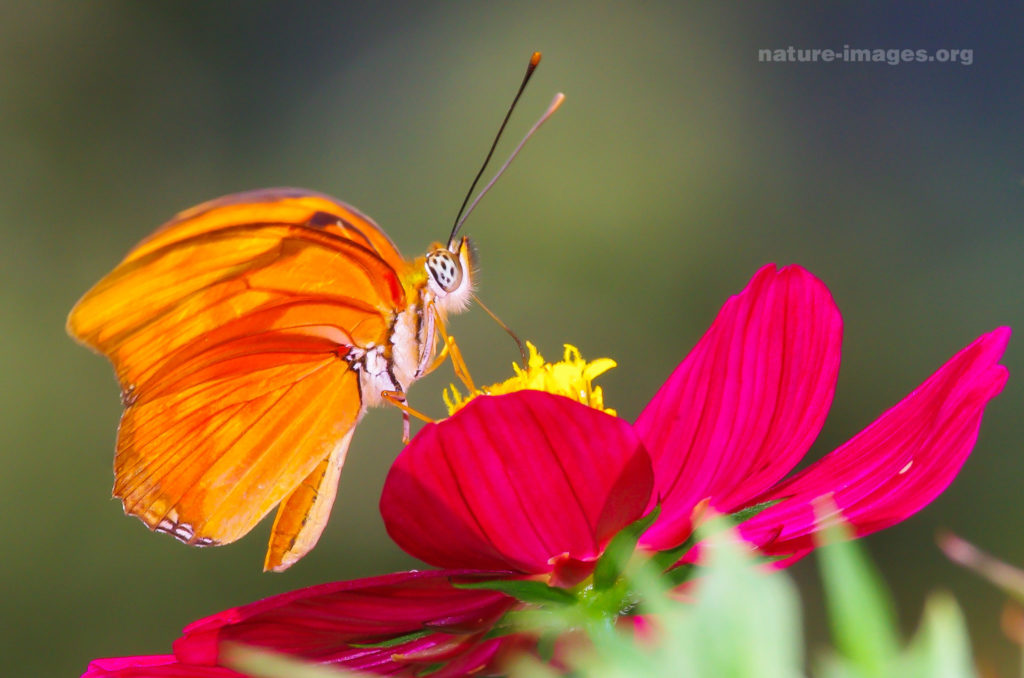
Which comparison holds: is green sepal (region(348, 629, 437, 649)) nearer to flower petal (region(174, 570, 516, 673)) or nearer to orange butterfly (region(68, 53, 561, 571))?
flower petal (region(174, 570, 516, 673))

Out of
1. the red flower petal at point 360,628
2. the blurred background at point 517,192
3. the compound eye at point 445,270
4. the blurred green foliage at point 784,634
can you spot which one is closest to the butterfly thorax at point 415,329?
the compound eye at point 445,270

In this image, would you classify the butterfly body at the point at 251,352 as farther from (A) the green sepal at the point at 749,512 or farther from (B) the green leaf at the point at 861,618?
(B) the green leaf at the point at 861,618

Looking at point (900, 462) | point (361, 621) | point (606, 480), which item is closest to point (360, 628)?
point (361, 621)

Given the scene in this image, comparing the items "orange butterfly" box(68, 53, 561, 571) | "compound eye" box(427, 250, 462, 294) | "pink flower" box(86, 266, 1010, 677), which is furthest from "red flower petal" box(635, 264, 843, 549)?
"compound eye" box(427, 250, 462, 294)

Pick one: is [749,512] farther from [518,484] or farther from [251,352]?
[251,352]

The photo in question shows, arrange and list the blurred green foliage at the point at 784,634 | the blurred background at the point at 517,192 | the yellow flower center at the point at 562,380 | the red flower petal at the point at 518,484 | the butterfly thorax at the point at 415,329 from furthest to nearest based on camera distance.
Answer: the blurred background at the point at 517,192 < the butterfly thorax at the point at 415,329 < the yellow flower center at the point at 562,380 < the red flower petal at the point at 518,484 < the blurred green foliage at the point at 784,634
